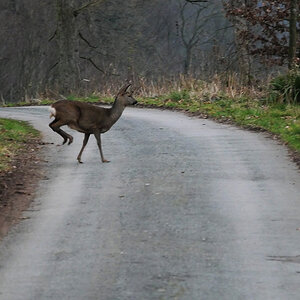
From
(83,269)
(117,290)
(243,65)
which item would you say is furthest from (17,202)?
(243,65)

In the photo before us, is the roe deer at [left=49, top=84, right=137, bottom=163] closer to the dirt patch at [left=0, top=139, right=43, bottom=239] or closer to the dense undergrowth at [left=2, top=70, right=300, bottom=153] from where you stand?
the dirt patch at [left=0, top=139, right=43, bottom=239]

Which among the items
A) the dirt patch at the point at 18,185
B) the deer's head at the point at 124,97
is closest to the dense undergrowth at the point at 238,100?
the deer's head at the point at 124,97

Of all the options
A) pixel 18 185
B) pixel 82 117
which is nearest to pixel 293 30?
pixel 82 117

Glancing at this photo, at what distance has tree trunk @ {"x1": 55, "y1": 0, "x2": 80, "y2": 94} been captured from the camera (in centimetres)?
3359

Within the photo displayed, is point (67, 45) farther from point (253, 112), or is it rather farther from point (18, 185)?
point (18, 185)

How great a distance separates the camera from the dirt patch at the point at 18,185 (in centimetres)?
1015

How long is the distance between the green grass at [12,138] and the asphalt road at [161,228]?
70 cm

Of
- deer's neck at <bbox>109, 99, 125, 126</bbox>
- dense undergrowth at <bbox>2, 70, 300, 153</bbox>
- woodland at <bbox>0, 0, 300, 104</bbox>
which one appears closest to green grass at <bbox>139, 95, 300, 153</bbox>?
dense undergrowth at <bbox>2, 70, 300, 153</bbox>

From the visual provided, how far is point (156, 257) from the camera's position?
830 centimetres

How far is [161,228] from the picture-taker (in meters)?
9.41

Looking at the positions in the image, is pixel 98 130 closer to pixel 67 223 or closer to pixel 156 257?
Result: pixel 67 223

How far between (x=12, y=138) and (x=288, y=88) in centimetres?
758

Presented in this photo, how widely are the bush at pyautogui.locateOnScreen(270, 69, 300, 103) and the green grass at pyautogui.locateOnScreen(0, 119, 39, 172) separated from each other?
6403 mm

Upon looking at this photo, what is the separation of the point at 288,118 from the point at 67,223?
9.93 m
